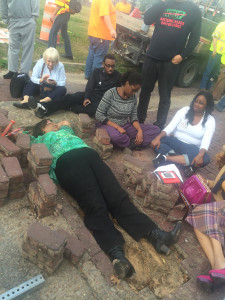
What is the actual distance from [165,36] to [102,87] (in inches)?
50.0

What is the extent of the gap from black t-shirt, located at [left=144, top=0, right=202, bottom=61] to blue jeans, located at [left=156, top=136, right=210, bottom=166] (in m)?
1.32

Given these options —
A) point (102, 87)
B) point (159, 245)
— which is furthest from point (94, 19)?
point (159, 245)

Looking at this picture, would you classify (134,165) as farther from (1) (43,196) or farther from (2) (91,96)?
(2) (91,96)

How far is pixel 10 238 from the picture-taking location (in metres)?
2.28

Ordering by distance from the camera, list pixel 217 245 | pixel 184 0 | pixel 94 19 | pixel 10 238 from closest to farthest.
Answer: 1. pixel 10 238
2. pixel 217 245
3. pixel 184 0
4. pixel 94 19

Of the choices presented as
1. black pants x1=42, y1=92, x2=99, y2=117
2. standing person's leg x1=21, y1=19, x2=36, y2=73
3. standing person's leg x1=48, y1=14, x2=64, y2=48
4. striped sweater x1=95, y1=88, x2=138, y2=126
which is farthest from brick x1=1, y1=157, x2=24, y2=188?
standing person's leg x1=48, y1=14, x2=64, y2=48

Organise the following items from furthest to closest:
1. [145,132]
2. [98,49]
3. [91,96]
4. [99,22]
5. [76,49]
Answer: [76,49]
[98,49]
[99,22]
[91,96]
[145,132]

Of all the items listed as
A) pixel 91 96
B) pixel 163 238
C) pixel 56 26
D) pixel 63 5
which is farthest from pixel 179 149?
pixel 63 5

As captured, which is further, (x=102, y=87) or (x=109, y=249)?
(x=102, y=87)

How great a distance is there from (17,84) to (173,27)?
2.69 meters

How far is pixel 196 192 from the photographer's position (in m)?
2.99

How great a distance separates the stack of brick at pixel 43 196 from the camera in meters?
2.40

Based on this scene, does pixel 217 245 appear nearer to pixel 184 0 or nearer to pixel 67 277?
pixel 67 277

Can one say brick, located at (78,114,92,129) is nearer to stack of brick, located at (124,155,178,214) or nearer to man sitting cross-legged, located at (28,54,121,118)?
man sitting cross-legged, located at (28,54,121,118)
